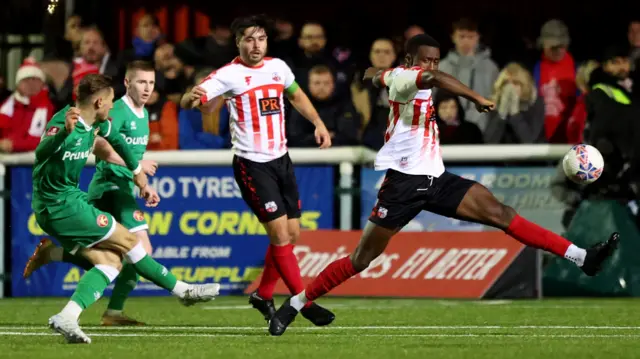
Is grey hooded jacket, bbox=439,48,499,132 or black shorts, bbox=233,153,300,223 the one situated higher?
grey hooded jacket, bbox=439,48,499,132

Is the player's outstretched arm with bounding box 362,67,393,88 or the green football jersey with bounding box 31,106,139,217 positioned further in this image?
the player's outstretched arm with bounding box 362,67,393,88

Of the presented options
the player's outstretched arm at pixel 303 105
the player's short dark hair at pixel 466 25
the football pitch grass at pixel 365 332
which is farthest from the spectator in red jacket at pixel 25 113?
the player's outstretched arm at pixel 303 105

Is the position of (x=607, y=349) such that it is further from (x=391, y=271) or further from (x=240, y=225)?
(x=240, y=225)

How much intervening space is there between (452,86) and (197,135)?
6.29 metres

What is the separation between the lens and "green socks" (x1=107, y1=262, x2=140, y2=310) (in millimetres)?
11148

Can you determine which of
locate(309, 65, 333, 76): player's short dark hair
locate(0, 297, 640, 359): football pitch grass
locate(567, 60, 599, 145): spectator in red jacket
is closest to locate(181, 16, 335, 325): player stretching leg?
locate(0, 297, 640, 359): football pitch grass

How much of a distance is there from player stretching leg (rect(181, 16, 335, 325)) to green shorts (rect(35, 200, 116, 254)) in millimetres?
1137

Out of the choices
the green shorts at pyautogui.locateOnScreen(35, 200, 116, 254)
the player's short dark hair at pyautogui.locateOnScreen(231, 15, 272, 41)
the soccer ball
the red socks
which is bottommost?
the red socks

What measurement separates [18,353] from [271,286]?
2.56 m

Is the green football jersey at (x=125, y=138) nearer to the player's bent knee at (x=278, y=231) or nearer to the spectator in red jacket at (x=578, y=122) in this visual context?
the player's bent knee at (x=278, y=231)

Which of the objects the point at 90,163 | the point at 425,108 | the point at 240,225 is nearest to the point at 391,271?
the point at 240,225

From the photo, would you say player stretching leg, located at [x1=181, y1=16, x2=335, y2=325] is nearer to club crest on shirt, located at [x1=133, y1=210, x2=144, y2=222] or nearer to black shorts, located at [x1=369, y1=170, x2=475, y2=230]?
black shorts, located at [x1=369, y1=170, x2=475, y2=230]

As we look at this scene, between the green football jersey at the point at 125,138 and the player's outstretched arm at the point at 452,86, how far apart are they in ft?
9.20

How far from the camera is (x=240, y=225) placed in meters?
14.4
